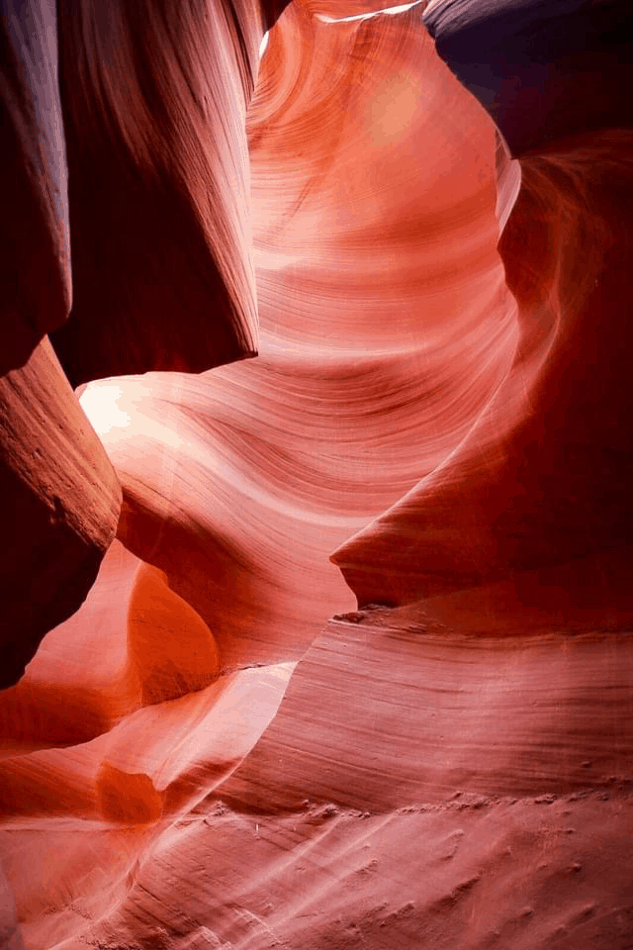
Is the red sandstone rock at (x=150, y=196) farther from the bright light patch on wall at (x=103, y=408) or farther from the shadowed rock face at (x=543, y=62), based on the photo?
the bright light patch on wall at (x=103, y=408)

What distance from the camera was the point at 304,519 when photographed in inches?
154

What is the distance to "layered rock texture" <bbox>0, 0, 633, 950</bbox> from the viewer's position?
5.74 feet

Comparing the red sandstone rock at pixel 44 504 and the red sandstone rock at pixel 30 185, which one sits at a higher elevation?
the red sandstone rock at pixel 30 185

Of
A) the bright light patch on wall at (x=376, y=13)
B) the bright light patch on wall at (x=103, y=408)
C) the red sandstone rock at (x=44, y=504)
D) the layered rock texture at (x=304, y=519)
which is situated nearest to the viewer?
the red sandstone rock at (x=44, y=504)

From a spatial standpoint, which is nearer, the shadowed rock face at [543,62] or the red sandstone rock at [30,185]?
the red sandstone rock at [30,185]

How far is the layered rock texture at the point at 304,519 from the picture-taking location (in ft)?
5.74

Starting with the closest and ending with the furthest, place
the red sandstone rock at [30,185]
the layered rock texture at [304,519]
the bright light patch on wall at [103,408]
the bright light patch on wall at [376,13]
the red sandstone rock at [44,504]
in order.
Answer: the red sandstone rock at [30,185] < the red sandstone rock at [44,504] < the layered rock texture at [304,519] < the bright light patch on wall at [103,408] < the bright light patch on wall at [376,13]

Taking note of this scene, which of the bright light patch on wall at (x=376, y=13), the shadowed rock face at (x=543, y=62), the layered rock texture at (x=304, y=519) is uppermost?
the bright light patch on wall at (x=376, y=13)

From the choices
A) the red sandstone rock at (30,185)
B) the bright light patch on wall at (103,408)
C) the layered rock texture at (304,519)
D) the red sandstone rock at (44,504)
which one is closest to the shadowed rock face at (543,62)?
the layered rock texture at (304,519)

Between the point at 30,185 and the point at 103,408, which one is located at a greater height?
the point at 30,185

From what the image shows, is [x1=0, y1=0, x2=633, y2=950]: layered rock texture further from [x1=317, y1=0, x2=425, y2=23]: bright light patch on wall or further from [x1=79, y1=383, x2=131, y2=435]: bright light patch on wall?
[x1=317, y1=0, x2=425, y2=23]: bright light patch on wall

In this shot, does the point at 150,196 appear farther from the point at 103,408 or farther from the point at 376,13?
the point at 376,13

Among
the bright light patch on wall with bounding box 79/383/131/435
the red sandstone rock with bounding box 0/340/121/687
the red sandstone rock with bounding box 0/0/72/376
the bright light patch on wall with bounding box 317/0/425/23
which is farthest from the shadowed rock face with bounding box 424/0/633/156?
the bright light patch on wall with bounding box 317/0/425/23

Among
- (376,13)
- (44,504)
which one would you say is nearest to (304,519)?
(44,504)
